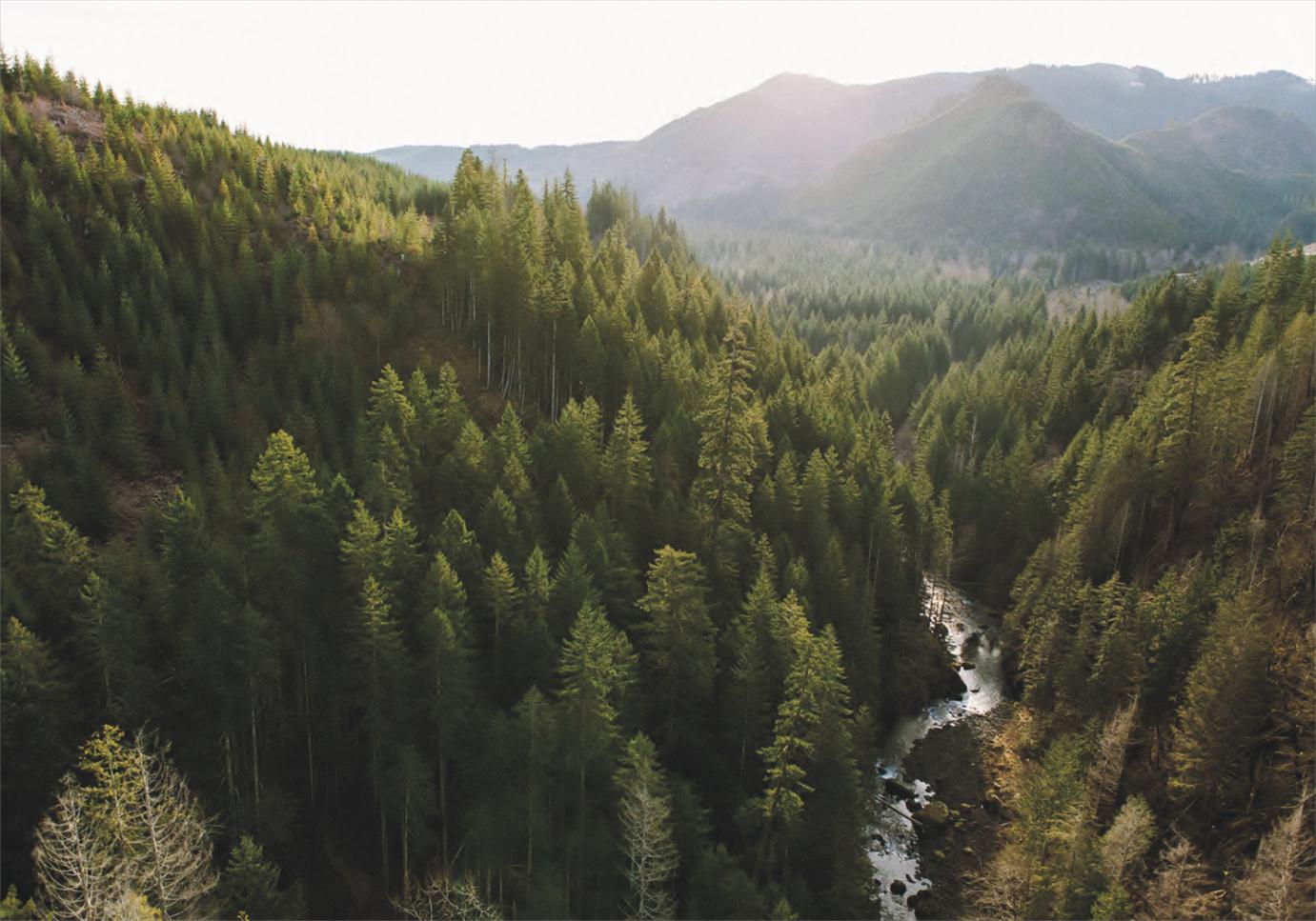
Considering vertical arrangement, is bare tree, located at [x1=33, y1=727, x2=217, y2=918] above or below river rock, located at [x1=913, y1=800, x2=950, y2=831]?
above

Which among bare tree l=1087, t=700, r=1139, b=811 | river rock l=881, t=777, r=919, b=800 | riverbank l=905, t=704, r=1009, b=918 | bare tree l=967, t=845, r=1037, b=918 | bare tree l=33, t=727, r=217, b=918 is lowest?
river rock l=881, t=777, r=919, b=800

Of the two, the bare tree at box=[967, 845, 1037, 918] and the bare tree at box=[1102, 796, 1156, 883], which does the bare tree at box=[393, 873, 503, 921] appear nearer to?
the bare tree at box=[967, 845, 1037, 918]

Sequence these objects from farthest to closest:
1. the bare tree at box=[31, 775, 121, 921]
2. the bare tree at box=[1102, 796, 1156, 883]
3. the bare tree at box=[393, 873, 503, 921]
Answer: the bare tree at box=[1102, 796, 1156, 883], the bare tree at box=[393, 873, 503, 921], the bare tree at box=[31, 775, 121, 921]

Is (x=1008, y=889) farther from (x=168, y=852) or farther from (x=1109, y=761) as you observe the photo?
(x=168, y=852)

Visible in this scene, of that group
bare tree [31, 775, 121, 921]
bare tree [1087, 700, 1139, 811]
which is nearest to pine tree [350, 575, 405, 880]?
bare tree [31, 775, 121, 921]

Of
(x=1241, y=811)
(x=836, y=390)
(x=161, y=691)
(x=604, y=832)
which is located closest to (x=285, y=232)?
(x=161, y=691)

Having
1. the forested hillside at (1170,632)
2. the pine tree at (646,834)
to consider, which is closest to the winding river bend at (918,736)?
the forested hillside at (1170,632)

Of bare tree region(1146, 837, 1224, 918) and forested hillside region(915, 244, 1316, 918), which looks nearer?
bare tree region(1146, 837, 1224, 918)
